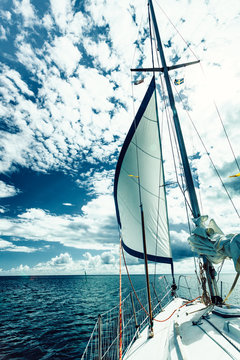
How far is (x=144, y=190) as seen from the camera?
21.4 feet

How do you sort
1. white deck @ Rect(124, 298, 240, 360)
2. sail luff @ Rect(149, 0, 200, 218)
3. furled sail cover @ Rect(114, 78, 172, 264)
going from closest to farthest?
1. white deck @ Rect(124, 298, 240, 360)
2. sail luff @ Rect(149, 0, 200, 218)
3. furled sail cover @ Rect(114, 78, 172, 264)

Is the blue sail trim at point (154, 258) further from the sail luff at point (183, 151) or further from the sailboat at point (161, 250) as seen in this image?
the sail luff at point (183, 151)

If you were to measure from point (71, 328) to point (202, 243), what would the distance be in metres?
15.1

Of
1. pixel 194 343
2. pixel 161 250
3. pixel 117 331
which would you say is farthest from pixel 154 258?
pixel 194 343

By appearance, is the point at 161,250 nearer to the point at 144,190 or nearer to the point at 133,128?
the point at 144,190

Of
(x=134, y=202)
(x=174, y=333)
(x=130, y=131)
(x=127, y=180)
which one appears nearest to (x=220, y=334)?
(x=174, y=333)

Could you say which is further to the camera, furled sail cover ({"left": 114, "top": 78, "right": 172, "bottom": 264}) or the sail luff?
furled sail cover ({"left": 114, "top": 78, "right": 172, "bottom": 264})

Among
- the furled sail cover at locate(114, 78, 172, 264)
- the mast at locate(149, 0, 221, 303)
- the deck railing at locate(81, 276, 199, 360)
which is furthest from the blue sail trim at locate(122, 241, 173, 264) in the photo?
the mast at locate(149, 0, 221, 303)

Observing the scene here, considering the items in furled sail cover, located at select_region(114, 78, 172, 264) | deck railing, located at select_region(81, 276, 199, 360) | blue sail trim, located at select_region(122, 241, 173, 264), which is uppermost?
furled sail cover, located at select_region(114, 78, 172, 264)

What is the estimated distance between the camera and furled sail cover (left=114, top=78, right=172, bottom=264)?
592cm

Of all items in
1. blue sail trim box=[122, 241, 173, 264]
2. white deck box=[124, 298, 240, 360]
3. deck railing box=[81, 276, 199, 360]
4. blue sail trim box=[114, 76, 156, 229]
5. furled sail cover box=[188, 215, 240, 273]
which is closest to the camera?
white deck box=[124, 298, 240, 360]

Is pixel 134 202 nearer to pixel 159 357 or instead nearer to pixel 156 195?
pixel 156 195

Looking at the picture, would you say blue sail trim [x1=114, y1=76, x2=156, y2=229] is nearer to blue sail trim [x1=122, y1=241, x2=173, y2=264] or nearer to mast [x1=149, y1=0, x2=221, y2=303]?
mast [x1=149, y1=0, x2=221, y2=303]

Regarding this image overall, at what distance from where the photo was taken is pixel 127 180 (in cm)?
715
